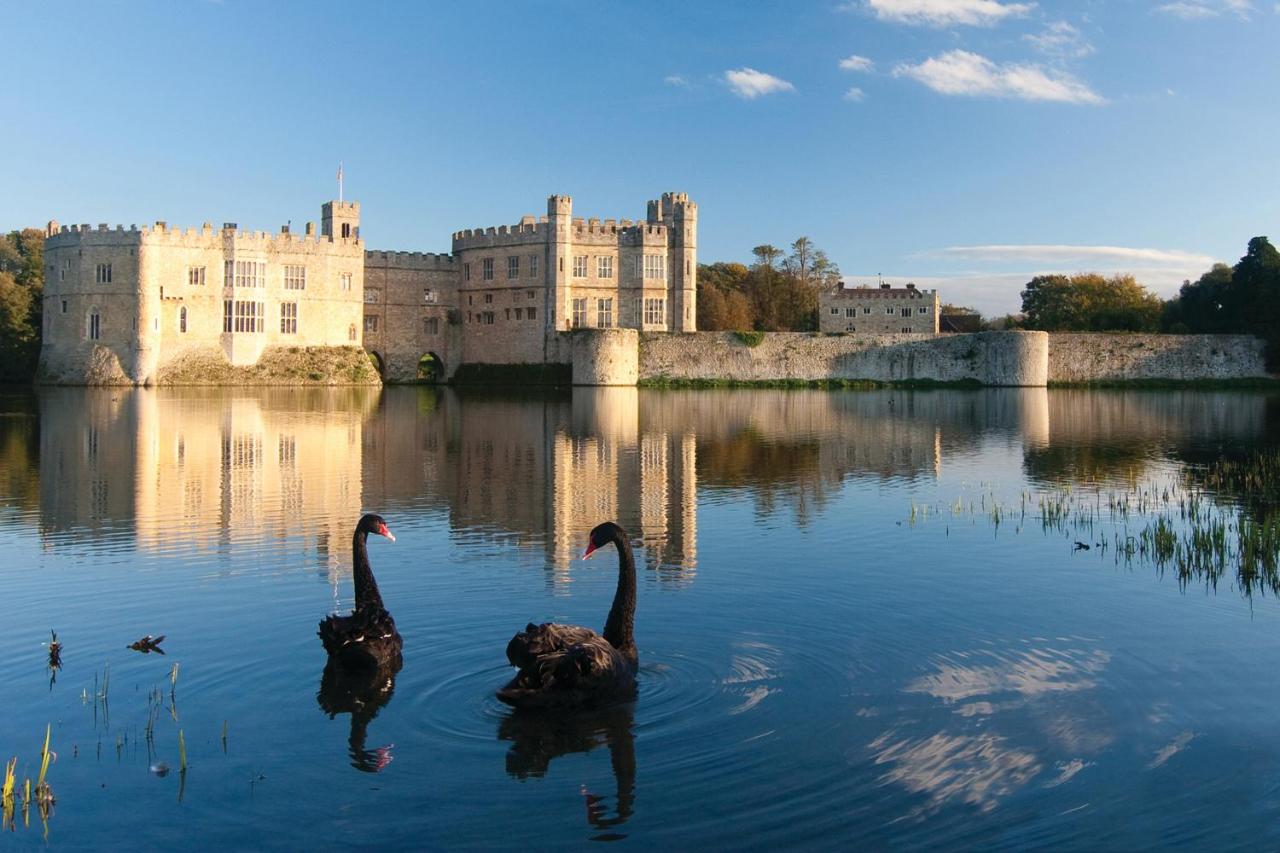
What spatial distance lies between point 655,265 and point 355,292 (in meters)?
16.4

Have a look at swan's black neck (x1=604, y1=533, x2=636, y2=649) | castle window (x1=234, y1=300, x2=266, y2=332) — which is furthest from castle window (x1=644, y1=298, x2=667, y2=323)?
swan's black neck (x1=604, y1=533, x2=636, y2=649)

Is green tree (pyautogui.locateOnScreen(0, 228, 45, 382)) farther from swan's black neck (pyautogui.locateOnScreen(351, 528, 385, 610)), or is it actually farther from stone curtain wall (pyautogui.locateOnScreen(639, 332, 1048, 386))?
swan's black neck (pyautogui.locateOnScreen(351, 528, 385, 610))

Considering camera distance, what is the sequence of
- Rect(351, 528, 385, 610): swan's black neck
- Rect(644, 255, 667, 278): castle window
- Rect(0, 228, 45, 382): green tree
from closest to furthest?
Rect(351, 528, 385, 610): swan's black neck < Rect(0, 228, 45, 382): green tree < Rect(644, 255, 667, 278): castle window

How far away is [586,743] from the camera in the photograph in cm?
762

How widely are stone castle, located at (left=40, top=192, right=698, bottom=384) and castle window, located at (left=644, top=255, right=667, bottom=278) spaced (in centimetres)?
8

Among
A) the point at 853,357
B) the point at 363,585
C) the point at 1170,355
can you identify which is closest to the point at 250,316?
the point at 853,357

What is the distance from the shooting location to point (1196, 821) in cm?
646

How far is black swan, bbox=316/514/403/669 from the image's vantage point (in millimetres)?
8695

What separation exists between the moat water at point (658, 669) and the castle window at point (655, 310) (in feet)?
149

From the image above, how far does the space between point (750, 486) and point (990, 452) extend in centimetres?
895

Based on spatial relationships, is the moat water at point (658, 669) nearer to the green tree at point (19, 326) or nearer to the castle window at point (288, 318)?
the castle window at point (288, 318)

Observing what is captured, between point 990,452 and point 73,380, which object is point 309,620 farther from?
point 73,380

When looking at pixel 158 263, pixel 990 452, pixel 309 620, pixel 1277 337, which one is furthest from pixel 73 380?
pixel 1277 337

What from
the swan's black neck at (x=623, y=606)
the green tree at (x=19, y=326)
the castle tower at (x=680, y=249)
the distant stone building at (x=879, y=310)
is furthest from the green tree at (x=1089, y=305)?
the swan's black neck at (x=623, y=606)
